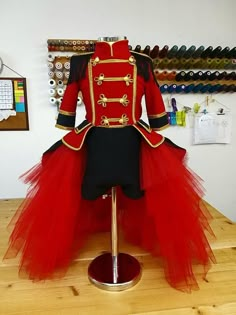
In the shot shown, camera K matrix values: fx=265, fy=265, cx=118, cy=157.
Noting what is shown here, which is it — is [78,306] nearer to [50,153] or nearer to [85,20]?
[50,153]

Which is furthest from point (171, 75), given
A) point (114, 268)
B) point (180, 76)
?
point (114, 268)

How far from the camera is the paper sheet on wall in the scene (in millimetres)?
1539

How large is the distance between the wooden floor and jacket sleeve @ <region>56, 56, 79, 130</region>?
0.46 m

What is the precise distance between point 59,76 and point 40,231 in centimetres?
87

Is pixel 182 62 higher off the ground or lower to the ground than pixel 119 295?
higher

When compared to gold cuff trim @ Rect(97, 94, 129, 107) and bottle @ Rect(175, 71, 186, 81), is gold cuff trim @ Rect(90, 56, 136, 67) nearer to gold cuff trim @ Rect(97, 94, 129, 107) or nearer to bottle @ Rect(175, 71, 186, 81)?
gold cuff trim @ Rect(97, 94, 129, 107)

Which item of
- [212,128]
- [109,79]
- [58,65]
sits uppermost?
[58,65]

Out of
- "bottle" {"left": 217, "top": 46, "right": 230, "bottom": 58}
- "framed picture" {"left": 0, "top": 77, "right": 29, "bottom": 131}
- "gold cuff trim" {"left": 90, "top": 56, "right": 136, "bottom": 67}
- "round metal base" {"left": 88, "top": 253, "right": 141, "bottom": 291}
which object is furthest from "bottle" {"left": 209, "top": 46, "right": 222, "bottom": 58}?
"round metal base" {"left": 88, "top": 253, "right": 141, "bottom": 291}

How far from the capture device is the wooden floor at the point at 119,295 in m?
0.67

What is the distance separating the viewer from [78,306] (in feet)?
2.25

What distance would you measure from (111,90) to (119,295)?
558 mm

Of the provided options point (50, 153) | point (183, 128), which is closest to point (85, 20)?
point (183, 128)

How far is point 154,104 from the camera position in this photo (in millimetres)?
754

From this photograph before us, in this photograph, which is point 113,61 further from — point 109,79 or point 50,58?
point 50,58
